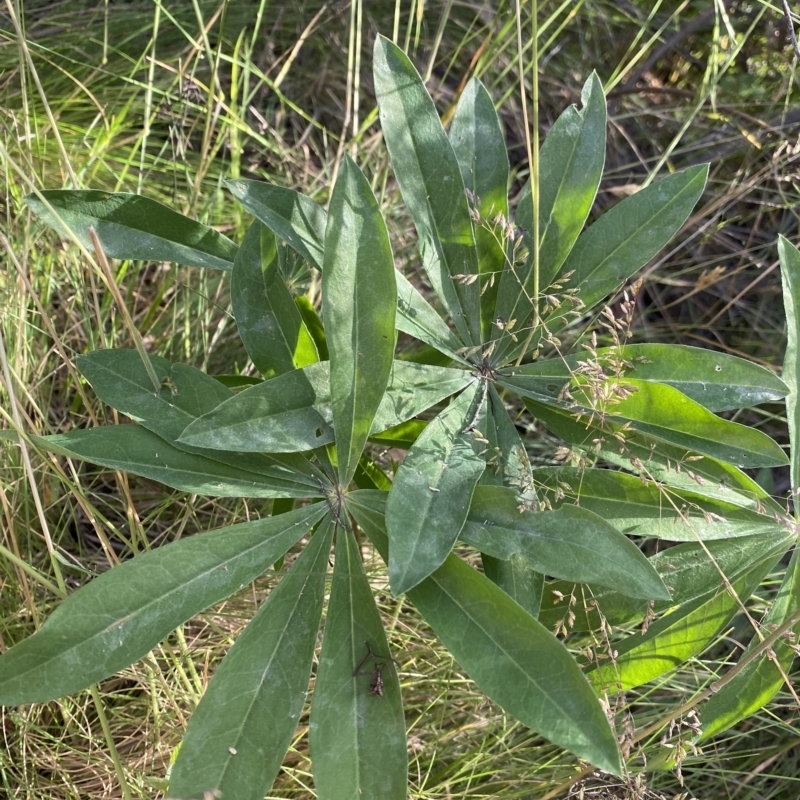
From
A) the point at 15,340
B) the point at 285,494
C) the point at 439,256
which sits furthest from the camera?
the point at 15,340

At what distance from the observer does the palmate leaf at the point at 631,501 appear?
113 cm

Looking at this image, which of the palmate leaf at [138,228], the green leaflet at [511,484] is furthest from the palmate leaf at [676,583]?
the palmate leaf at [138,228]

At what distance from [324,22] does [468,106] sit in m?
1.17

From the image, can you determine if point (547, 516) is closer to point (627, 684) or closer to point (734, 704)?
point (627, 684)

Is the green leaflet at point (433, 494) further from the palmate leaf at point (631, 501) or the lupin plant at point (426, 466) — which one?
the palmate leaf at point (631, 501)

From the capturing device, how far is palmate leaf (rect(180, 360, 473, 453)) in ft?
3.26

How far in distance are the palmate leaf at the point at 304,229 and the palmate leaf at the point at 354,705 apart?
35 cm

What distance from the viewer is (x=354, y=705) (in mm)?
1008

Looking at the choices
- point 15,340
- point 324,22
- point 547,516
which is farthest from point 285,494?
point 324,22

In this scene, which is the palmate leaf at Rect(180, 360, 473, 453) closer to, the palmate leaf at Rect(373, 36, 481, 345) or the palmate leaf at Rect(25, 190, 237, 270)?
the palmate leaf at Rect(373, 36, 481, 345)

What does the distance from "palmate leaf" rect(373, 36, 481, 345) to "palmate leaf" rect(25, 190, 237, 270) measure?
1.09 feet

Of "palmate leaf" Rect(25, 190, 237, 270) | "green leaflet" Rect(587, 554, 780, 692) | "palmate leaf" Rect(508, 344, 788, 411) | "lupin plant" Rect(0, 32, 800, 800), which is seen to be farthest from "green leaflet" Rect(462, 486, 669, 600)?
"palmate leaf" Rect(25, 190, 237, 270)

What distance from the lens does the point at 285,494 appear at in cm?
110

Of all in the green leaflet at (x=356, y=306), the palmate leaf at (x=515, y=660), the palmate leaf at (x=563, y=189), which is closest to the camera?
the palmate leaf at (x=515, y=660)
